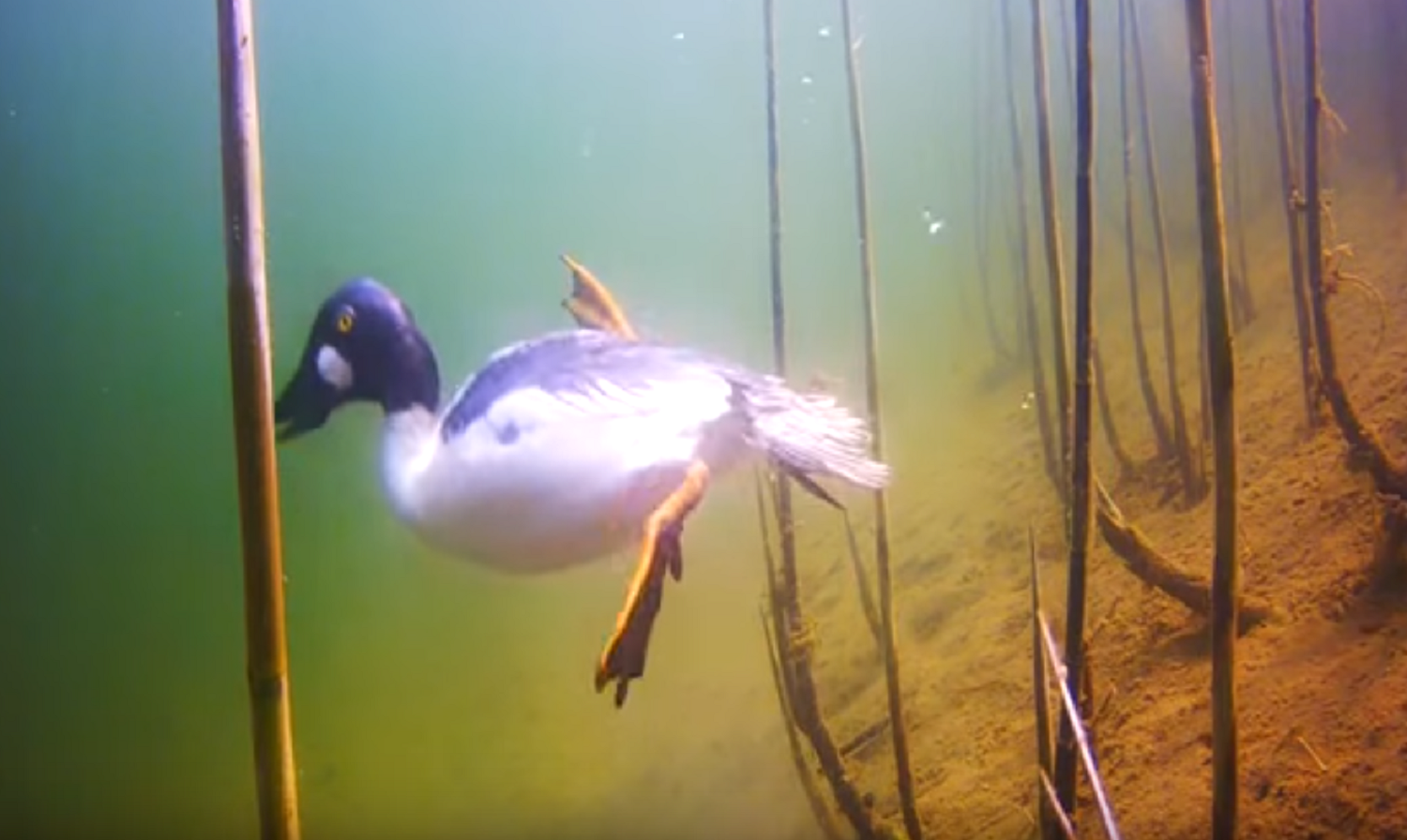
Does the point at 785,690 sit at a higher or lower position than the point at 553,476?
lower

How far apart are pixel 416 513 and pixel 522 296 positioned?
10.7m

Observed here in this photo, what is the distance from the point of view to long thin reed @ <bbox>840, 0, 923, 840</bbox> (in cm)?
271

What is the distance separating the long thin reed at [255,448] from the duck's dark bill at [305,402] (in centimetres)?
99

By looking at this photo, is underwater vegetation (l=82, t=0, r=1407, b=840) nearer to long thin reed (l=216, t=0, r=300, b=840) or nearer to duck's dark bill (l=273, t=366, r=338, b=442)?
long thin reed (l=216, t=0, r=300, b=840)

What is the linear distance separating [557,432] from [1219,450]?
1.03 meters

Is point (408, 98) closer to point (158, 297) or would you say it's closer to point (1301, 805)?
point (158, 297)

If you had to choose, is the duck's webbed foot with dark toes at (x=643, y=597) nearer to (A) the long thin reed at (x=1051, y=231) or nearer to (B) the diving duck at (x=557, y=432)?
(B) the diving duck at (x=557, y=432)

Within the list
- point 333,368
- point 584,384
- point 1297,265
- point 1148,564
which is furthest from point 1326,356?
point 333,368

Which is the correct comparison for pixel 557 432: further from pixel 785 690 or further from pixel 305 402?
pixel 785 690

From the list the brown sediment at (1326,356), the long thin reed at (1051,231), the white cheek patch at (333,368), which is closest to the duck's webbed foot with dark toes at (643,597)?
the white cheek patch at (333,368)

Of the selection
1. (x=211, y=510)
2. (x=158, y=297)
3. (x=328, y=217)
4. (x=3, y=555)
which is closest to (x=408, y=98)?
(x=328, y=217)

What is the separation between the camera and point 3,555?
6.56 meters

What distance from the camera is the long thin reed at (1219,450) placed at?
5.85ft

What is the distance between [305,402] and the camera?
2.29 m
